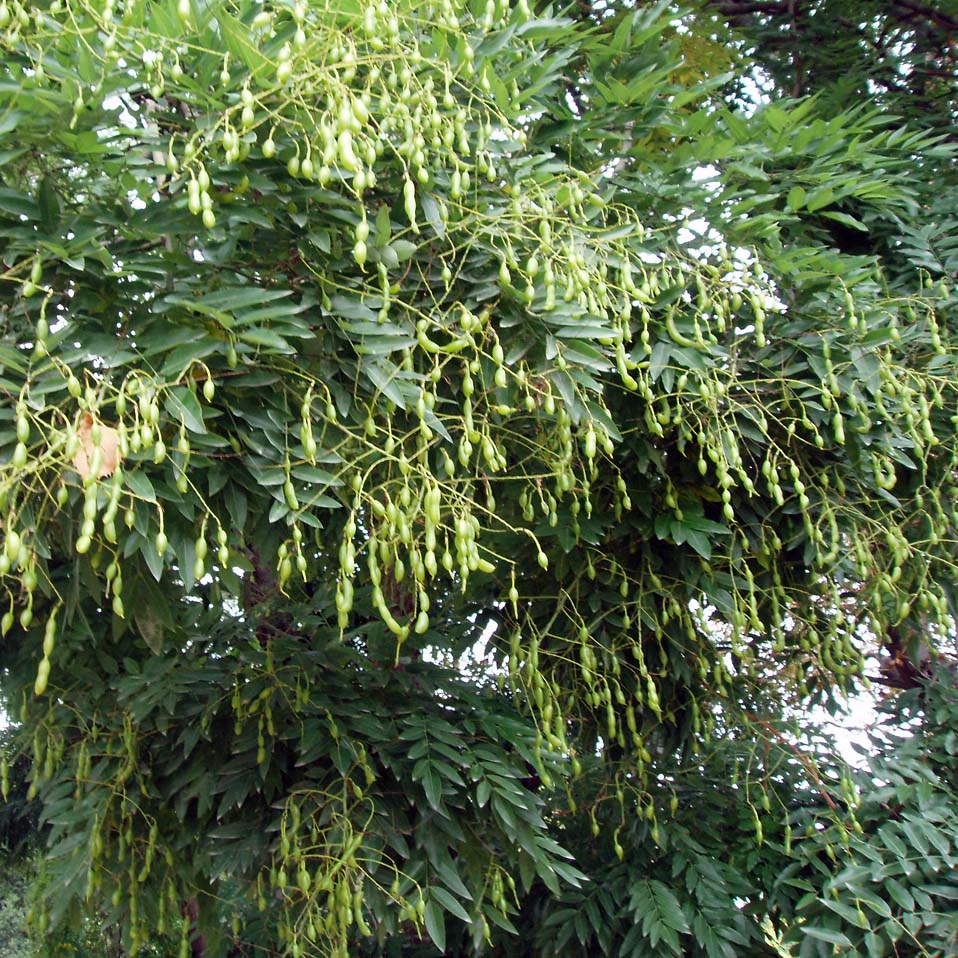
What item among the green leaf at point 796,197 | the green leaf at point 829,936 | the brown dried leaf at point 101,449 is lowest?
the green leaf at point 829,936

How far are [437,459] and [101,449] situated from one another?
0.62m

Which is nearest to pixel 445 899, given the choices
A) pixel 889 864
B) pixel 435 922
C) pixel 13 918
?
pixel 435 922

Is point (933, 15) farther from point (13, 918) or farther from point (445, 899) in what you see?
point (13, 918)

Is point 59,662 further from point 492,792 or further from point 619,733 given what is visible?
point 619,733

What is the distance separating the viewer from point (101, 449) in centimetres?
136

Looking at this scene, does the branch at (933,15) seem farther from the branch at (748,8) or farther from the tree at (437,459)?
the tree at (437,459)

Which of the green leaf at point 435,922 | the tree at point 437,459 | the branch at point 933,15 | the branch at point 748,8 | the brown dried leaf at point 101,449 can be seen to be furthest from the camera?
the branch at point 748,8

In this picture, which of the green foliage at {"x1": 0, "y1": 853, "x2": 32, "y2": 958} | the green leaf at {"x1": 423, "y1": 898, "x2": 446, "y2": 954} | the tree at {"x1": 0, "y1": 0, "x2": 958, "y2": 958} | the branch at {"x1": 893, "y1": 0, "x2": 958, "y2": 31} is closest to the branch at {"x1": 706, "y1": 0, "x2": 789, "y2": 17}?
the branch at {"x1": 893, "y1": 0, "x2": 958, "y2": 31}

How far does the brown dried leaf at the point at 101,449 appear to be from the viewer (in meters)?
1.36

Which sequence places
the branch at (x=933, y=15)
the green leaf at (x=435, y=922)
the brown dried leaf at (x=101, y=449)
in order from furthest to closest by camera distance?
the branch at (x=933, y=15), the green leaf at (x=435, y=922), the brown dried leaf at (x=101, y=449)

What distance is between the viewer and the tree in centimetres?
148

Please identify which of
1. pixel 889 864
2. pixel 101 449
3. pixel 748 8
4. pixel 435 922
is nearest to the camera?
pixel 101 449

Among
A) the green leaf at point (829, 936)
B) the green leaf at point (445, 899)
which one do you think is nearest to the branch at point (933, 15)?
the green leaf at point (829, 936)

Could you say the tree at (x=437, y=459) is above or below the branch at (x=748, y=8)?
below
